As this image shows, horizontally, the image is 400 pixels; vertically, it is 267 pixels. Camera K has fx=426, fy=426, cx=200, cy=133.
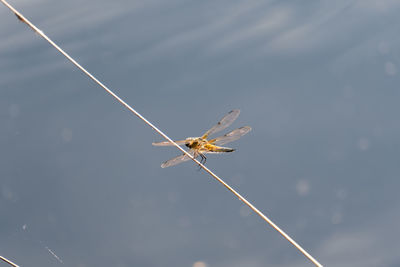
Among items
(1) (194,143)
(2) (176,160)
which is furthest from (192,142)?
(2) (176,160)

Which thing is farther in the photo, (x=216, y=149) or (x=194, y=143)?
(x=216, y=149)

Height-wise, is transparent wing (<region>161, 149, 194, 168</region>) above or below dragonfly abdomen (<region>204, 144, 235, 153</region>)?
below

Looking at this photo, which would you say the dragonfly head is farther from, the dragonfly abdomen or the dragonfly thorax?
the dragonfly abdomen

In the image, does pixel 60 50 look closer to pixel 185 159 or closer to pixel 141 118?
pixel 141 118

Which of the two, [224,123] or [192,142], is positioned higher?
[224,123]

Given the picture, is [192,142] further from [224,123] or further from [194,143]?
[224,123]

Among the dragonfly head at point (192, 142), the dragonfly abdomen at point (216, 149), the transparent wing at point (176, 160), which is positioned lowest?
the transparent wing at point (176, 160)

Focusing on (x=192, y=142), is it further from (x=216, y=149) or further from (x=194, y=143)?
(x=216, y=149)

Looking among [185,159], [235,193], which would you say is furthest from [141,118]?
[185,159]

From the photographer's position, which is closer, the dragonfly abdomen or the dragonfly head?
the dragonfly head

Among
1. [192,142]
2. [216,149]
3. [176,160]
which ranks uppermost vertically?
[216,149]

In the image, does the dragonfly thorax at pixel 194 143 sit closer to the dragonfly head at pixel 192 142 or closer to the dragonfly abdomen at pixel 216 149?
the dragonfly head at pixel 192 142
